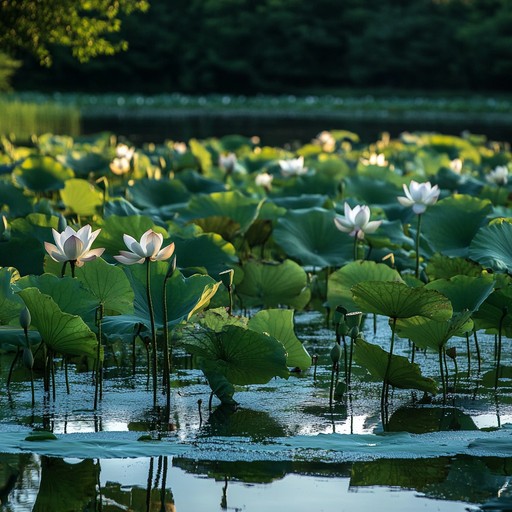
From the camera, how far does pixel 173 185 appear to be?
5645 mm

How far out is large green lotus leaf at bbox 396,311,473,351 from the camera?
326 cm

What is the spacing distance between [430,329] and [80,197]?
95.9 inches

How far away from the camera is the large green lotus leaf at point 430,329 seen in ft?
10.7

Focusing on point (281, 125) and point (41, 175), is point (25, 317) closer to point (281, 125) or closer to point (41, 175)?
point (41, 175)

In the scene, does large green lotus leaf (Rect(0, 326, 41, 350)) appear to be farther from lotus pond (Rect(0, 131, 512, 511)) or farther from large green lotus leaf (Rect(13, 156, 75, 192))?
large green lotus leaf (Rect(13, 156, 75, 192))

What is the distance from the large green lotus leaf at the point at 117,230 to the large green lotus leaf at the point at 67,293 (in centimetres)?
75

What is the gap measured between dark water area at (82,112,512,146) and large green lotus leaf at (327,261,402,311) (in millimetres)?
12950

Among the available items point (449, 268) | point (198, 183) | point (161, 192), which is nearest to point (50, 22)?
point (198, 183)

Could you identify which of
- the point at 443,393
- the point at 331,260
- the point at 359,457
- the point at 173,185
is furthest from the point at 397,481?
the point at 173,185

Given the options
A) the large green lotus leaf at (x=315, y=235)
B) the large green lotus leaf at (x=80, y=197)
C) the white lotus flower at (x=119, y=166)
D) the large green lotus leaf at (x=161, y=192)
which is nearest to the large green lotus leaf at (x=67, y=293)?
the large green lotus leaf at (x=315, y=235)

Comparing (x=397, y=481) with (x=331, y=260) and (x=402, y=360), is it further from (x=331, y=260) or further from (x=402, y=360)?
(x=331, y=260)

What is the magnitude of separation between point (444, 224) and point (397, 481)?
207cm

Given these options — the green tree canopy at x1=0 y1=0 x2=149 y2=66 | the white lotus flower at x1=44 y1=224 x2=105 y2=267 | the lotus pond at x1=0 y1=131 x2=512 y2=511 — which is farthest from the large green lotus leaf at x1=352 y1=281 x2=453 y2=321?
the green tree canopy at x1=0 y1=0 x2=149 y2=66

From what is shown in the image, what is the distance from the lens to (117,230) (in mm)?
4043
